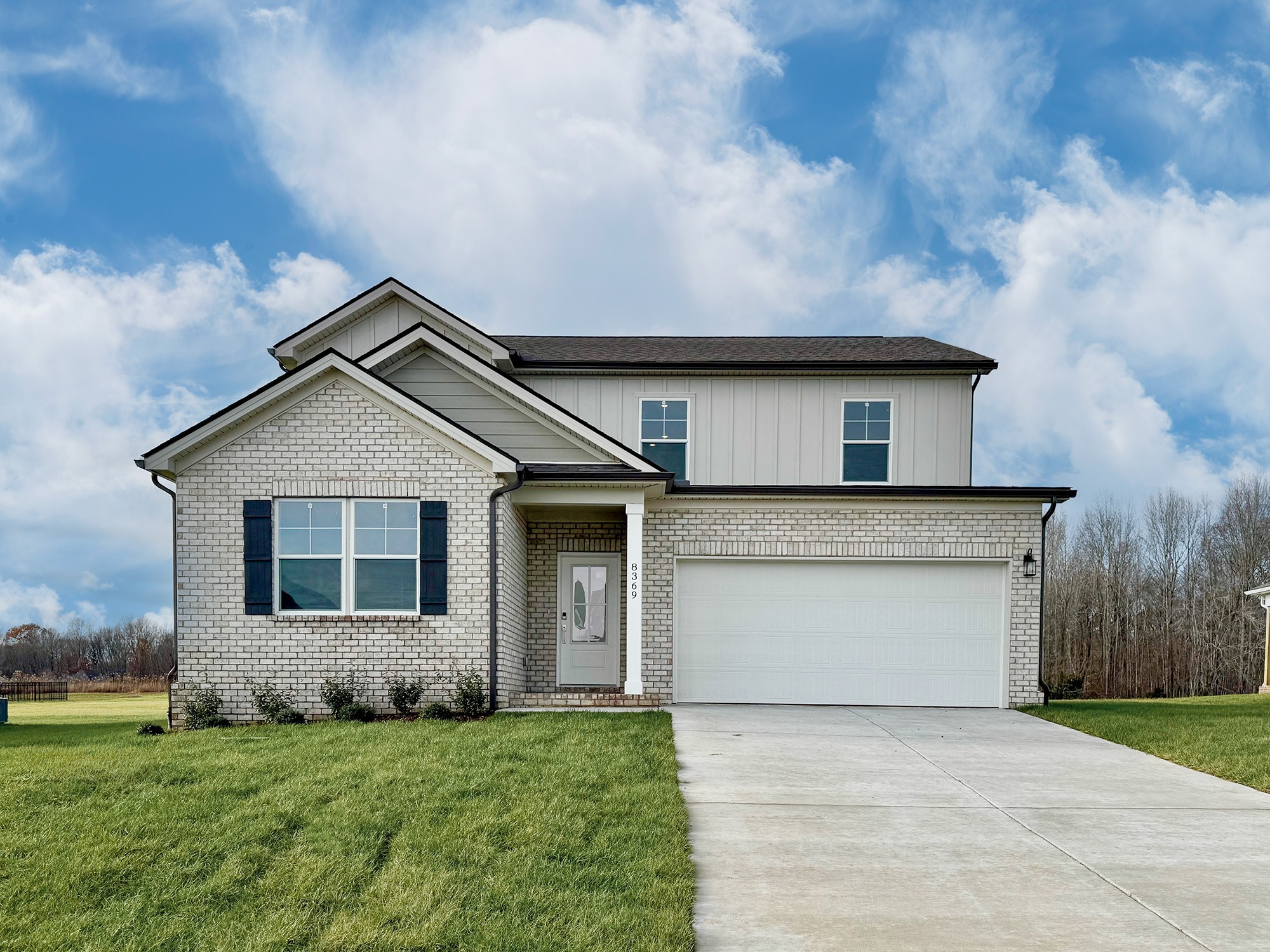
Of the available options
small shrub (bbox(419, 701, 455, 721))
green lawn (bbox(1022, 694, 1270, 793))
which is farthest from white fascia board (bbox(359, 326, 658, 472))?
green lawn (bbox(1022, 694, 1270, 793))

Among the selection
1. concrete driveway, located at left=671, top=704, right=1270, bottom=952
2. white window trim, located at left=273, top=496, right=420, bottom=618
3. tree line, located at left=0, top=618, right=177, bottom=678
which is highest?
white window trim, located at left=273, top=496, right=420, bottom=618

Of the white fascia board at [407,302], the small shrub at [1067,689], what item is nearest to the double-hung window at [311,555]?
the white fascia board at [407,302]

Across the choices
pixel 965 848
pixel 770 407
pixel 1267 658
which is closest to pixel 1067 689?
pixel 1267 658

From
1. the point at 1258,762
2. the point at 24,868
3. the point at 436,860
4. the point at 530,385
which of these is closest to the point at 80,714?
the point at 530,385

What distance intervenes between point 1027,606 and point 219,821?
37.8 feet

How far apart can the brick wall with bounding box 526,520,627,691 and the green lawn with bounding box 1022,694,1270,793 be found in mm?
6322

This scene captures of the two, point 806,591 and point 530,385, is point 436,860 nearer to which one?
point 806,591

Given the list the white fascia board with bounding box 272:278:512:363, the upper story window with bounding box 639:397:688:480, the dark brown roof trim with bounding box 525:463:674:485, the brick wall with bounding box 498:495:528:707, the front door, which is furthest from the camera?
the upper story window with bounding box 639:397:688:480

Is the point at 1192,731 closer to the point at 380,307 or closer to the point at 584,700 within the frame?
the point at 584,700

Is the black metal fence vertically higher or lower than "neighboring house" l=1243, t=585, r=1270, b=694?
lower

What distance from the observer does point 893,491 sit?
14.6 metres

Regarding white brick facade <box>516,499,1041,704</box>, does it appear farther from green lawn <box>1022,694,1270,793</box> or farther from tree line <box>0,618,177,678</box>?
tree line <box>0,618,177,678</box>

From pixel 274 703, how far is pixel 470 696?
237 cm

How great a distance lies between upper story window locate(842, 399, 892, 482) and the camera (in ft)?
56.2
